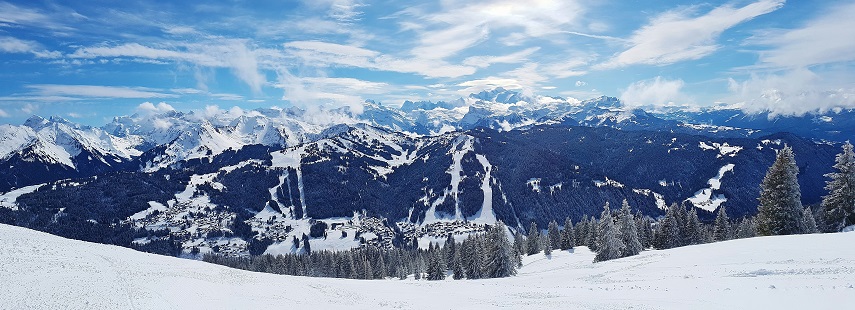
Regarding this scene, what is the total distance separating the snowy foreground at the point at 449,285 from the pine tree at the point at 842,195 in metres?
17.4

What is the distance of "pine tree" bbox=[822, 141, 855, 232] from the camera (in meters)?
48.9

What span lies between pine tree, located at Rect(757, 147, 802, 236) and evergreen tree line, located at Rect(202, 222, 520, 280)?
35378 mm

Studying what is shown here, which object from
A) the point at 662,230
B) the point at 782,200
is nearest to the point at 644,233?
the point at 662,230

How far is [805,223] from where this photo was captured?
5253 centimetres

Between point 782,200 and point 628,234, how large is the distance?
73.0 feet

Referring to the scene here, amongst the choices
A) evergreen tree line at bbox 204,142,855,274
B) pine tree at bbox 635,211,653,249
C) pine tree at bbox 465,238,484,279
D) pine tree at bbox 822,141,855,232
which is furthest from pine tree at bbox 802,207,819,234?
pine tree at bbox 465,238,484,279

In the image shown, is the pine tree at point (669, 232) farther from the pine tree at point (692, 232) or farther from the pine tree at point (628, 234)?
the pine tree at point (628, 234)

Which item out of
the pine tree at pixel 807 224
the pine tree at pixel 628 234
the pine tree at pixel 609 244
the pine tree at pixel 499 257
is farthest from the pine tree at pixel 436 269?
the pine tree at pixel 807 224

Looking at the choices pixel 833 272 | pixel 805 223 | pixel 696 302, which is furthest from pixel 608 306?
pixel 805 223

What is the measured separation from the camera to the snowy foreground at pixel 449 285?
23984 millimetres

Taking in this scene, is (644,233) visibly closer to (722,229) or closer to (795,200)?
(722,229)

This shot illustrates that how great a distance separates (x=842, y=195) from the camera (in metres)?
49.5

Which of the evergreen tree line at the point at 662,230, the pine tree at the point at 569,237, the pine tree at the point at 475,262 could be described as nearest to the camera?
the evergreen tree line at the point at 662,230

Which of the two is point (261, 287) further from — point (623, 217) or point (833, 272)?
point (623, 217)
